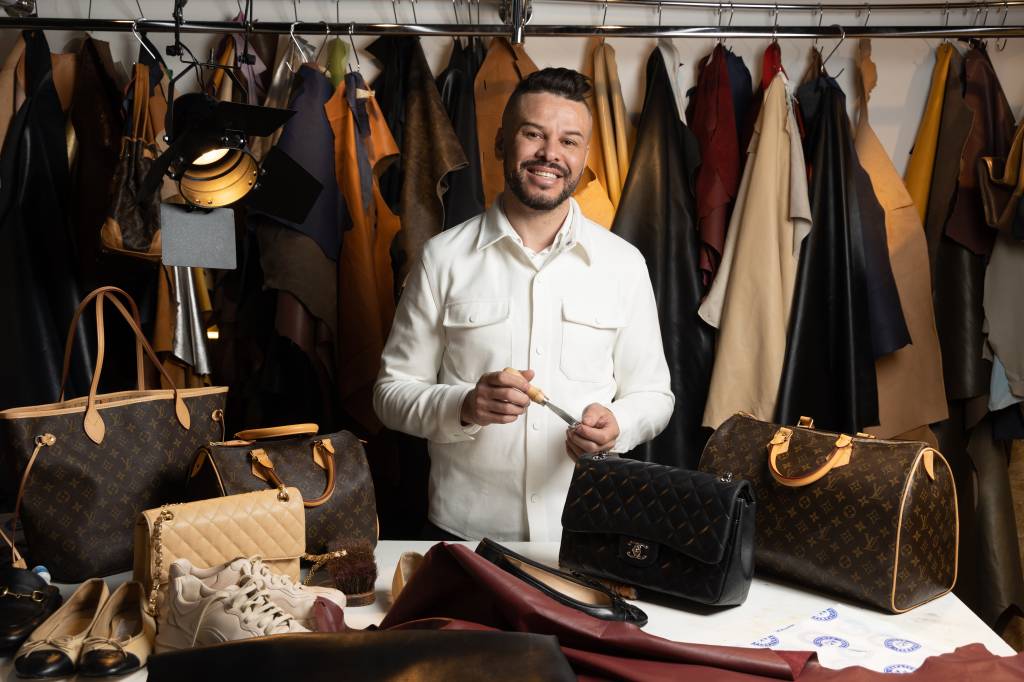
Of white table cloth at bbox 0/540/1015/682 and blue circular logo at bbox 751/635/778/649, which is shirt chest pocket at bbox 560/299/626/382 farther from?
blue circular logo at bbox 751/635/778/649

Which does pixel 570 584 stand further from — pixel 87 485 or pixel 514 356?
pixel 87 485

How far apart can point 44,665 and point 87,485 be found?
61 centimetres

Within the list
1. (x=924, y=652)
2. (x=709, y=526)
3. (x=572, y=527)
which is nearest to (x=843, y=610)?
(x=924, y=652)

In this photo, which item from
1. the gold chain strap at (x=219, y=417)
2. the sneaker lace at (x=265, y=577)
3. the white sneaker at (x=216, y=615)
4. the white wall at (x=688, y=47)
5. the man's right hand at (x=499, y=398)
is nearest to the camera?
the white sneaker at (x=216, y=615)

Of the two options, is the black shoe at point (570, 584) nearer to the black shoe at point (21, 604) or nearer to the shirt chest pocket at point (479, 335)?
the black shoe at point (21, 604)

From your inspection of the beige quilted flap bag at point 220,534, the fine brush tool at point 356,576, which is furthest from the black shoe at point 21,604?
the fine brush tool at point 356,576

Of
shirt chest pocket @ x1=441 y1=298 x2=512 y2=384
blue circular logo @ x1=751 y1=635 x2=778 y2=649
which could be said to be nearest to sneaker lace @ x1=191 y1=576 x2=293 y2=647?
blue circular logo @ x1=751 y1=635 x2=778 y2=649

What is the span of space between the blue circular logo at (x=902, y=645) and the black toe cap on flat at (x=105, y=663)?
1.19 m

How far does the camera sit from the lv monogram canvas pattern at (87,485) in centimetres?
180

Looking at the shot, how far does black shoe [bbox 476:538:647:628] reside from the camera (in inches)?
57.3

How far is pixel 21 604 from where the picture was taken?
1.47 m

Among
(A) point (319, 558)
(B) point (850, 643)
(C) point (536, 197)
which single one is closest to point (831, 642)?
(B) point (850, 643)

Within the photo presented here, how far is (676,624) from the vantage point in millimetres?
1550

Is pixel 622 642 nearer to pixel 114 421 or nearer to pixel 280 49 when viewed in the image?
pixel 114 421
